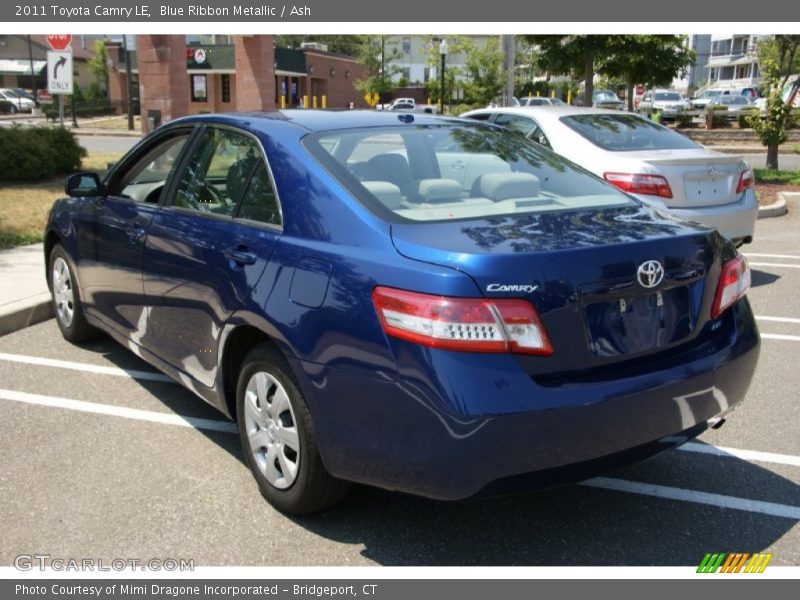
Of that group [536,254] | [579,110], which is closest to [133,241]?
[536,254]

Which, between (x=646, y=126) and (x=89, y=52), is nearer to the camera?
(x=646, y=126)

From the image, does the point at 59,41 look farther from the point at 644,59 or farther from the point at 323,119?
the point at 644,59

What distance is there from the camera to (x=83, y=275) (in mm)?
5336

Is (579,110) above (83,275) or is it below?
above

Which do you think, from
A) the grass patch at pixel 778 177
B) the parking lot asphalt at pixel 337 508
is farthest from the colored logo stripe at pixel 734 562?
the grass patch at pixel 778 177

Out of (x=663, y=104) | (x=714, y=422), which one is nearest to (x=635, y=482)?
(x=714, y=422)

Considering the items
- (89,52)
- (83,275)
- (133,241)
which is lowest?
(83,275)

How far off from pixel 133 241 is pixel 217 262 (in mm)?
1023

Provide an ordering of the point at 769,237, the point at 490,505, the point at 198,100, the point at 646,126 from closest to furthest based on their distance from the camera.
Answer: the point at 490,505
the point at 646,126
the point at 769,237
the point at 198,100

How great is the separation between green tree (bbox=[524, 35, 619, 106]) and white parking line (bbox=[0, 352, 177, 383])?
19.0 m

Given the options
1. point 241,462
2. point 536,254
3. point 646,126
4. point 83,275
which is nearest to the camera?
point 536,254

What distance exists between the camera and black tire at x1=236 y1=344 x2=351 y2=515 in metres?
3.26

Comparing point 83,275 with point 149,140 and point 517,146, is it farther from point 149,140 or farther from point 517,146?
point 517,146

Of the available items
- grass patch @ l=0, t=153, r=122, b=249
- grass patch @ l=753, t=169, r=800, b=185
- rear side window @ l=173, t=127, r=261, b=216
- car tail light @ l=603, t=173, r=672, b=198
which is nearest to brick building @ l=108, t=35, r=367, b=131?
grass patch @ l=0, t=153, r=122, b=249
